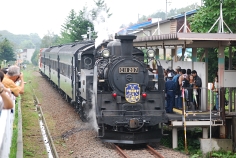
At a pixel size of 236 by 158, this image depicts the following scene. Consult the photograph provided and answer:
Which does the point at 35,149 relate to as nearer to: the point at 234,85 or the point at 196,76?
the point at 196,76

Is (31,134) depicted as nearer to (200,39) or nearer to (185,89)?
(185,89)

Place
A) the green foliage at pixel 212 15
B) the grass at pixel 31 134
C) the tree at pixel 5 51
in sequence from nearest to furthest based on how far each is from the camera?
the grass at pixel 31 134 → the green foliage at pixel 212 15 → the tree at pixel 5 51

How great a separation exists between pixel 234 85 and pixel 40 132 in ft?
21.7

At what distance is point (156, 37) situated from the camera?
14680mm

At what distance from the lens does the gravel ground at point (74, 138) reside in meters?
10.8

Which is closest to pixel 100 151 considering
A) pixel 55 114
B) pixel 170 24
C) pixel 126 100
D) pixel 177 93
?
pixel 126 100

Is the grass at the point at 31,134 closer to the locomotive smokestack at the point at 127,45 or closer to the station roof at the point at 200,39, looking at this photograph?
the locomotive smokestack at the point at 127,45

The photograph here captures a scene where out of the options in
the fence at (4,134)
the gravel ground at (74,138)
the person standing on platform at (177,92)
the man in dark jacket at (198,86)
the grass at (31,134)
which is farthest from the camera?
the person standing on platform at (177,92)

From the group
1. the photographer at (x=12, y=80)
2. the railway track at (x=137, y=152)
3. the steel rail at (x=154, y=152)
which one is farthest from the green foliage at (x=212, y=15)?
the photographer at (x=12, y=80)

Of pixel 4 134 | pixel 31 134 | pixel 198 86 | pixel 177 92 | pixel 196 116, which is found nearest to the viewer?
pixel 4 134

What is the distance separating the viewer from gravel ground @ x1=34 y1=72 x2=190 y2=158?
10844mm

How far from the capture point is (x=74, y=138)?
13125 mm

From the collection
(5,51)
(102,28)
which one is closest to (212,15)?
(102,28)

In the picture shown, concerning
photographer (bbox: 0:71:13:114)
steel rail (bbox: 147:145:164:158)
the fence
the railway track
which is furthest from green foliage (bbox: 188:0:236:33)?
photographer (bbox: 0:71:13:114)
